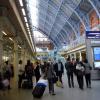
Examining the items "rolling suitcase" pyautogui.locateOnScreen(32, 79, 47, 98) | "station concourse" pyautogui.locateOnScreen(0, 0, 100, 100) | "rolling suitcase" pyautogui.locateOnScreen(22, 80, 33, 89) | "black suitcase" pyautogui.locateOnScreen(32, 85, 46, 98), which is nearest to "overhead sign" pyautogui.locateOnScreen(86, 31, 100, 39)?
"station concourse" pyautogui.locateOnScreen(0, 0, 100, 100)

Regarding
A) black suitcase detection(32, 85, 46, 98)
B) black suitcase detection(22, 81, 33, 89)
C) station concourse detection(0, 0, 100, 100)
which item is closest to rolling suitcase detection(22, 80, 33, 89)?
black suitcase detection(22, 81, 33, 89)

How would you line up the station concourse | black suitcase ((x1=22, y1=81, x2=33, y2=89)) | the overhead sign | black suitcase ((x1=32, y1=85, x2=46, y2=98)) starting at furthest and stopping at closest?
1. the overhead sign
2. black suitcase ((x1=22, y1=81, x2=33, y2=89))
3. the station concourse
4. black suitcase ((x1=32, y1=85, x2=46, y2=98))

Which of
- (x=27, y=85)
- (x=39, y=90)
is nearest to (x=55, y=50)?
(x=27, y=85)

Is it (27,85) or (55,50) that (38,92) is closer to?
(27,85)

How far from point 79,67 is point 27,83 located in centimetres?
338

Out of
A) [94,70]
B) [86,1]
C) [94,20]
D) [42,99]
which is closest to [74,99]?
[42,99]

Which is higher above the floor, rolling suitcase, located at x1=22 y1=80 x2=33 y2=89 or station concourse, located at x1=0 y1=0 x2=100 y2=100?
station concourse, located at x1=0 y1=0 x2=100 y2=100

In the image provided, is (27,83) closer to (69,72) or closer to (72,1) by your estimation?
(69,72)

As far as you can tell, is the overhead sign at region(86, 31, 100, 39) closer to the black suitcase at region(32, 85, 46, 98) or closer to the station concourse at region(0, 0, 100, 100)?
the station concourse at region(0, 0, 100, 100)

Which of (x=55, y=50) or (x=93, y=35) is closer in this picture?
(x=93, y=35)

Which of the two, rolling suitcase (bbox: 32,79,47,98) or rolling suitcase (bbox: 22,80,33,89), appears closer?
rolling suitcase (bbox: 32,79,47,98)

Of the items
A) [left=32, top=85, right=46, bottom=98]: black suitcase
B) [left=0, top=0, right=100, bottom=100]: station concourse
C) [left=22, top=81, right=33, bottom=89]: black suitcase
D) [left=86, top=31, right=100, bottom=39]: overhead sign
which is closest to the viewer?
[left=32, top=85, right=46, bottom=98]: black suitcase

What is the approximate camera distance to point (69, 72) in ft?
53.9

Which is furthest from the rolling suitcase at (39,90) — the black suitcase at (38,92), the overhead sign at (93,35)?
the overhead sign at (93,35)
